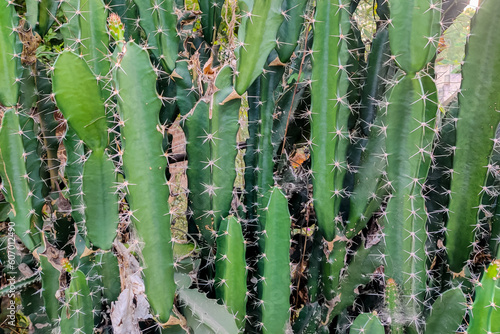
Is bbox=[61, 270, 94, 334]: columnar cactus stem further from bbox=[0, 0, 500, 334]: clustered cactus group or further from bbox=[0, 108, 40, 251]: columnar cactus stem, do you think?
bbox=[0, 108, 40, 251]: columnar cactus stem

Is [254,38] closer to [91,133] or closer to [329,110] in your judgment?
[329,110]

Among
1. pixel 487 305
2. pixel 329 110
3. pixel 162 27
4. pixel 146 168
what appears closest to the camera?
pixel 487 305

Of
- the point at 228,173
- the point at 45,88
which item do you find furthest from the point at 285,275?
the point at 45,88

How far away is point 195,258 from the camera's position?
190cm

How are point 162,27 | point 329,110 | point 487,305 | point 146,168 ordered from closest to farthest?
point 487,305 < point 146,168 < point 329,110 < point 162,27

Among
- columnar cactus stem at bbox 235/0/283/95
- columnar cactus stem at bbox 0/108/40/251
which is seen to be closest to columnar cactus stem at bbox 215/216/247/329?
columnar cactus stem at bbox 235/0/283/95

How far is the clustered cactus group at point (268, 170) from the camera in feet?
4.70

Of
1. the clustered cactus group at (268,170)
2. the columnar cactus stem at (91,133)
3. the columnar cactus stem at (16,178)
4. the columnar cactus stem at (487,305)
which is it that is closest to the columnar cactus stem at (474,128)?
the clustered cactus group at (268,170)

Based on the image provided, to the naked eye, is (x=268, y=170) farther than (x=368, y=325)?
Yes

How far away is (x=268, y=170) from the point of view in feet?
5.71

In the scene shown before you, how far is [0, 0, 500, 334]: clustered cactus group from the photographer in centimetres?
143

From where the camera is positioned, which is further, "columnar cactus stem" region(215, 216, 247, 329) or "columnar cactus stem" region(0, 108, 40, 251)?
"columnar cactus stem" region(0, 108, 40, 251)

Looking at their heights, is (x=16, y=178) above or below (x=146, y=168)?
below

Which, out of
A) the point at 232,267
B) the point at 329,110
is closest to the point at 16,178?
the point at 232,267
